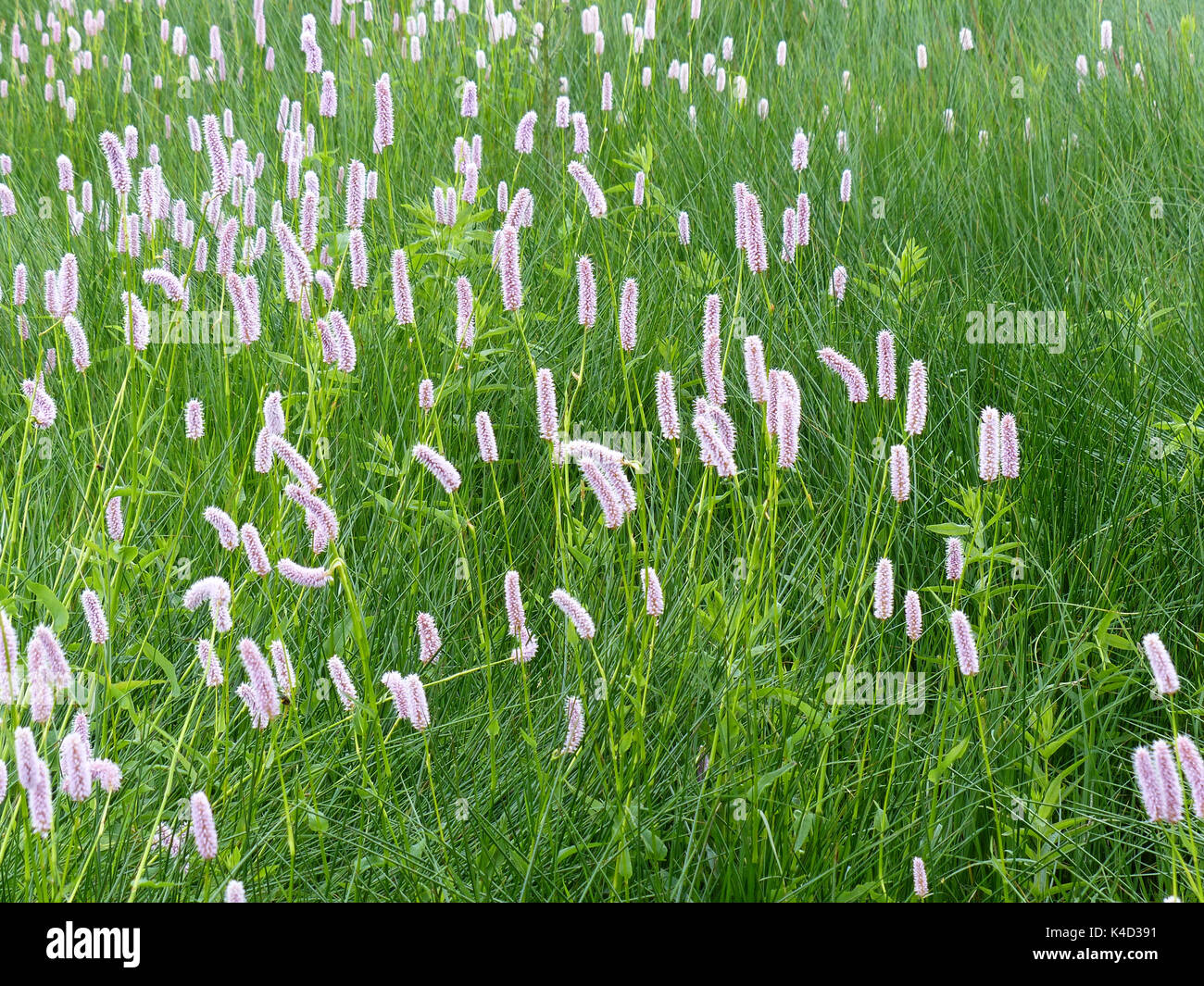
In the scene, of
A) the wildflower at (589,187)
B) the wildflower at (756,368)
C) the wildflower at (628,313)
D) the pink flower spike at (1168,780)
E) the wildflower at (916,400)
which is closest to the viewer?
the pink flower spike at (1168,780)

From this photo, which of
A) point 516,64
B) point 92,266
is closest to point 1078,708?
point 92,266

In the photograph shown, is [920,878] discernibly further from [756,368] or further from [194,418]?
[194,418]

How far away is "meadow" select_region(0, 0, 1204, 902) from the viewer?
1654 millimetres

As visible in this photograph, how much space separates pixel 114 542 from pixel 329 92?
5.05 ft

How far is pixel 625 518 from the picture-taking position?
1.97 metres

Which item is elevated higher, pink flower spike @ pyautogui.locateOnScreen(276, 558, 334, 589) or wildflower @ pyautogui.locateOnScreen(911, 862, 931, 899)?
pink flower spike @ pyautogui.locateOnScreen(276, 558, 334, 589)

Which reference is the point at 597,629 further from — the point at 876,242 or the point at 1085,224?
the point at 1085,224

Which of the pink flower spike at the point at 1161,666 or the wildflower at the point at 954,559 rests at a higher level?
the pink flower spike at the point at 1161,666

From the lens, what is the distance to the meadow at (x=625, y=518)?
5.43 feet

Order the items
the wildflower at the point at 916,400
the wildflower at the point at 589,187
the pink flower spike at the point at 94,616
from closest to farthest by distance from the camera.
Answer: the pink flower spike at the point at 94,616, the wildflower at the point at 916,400, the wildflower at the point at 589,187

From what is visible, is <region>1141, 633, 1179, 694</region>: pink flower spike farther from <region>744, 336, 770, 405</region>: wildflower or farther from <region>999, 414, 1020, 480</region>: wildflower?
<region>744, 336, 770, 405</region>: wildflower

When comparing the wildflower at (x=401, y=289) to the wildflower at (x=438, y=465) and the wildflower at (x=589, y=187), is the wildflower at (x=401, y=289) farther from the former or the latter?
the wildflower at (x=438, y=465)

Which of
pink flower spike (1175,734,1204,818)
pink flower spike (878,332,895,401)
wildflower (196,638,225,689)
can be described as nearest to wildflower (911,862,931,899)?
pink flower spike (1175,734,1204,818)

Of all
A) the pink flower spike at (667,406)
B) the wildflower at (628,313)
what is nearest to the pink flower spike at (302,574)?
the pink flower spike at (667,406)
